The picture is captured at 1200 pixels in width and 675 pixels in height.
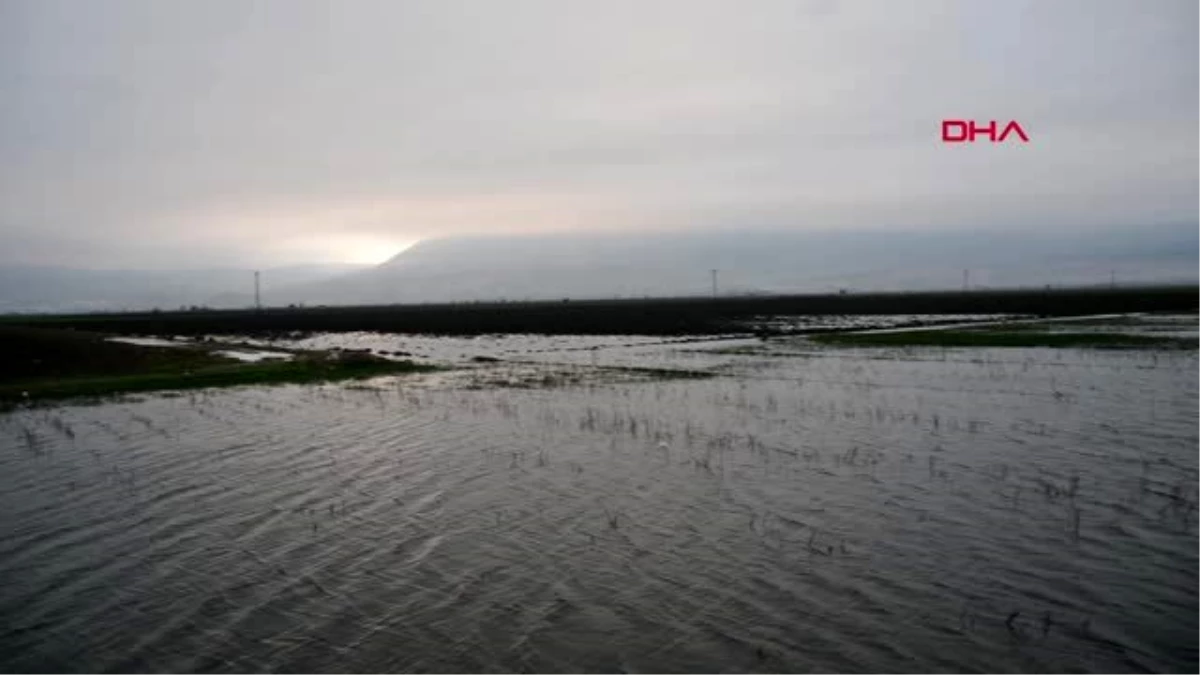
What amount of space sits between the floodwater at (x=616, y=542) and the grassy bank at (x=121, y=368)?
12.2 m

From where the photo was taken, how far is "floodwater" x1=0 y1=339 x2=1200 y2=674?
9.88m

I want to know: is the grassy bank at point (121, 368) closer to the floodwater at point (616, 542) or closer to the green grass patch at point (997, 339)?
the floodwater at point (616, 542)

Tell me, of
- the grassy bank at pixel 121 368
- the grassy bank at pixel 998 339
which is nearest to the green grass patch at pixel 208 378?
the grassy bank at pixel 121 368

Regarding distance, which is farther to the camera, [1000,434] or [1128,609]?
[1000,434]

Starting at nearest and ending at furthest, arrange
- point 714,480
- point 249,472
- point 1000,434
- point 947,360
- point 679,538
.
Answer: point 679,538 < point 714,480 < point 249,472 < point 1000,434 < point 947,360

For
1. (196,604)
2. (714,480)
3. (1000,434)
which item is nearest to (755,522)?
(714,480)

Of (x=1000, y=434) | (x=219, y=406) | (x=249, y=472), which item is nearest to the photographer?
(x=249, y=472)

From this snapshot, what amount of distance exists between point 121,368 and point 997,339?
2249 inches

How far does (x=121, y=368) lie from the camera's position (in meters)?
47.3

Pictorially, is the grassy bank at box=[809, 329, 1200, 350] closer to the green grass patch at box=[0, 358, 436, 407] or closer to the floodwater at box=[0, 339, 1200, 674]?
the floodwater at box=[0, 339, 1200, 674]

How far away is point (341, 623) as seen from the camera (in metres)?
10.7

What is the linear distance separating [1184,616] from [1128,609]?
0.59 meters

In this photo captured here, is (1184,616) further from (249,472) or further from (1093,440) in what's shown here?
(249,472)

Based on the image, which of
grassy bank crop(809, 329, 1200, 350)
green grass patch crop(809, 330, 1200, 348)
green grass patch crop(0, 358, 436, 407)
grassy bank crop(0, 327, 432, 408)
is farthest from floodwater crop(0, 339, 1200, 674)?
grassy bank crop(809, 329, 1200, 350)
